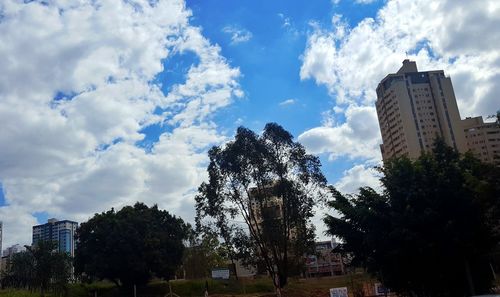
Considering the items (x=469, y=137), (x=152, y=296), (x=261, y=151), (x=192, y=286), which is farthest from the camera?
(x=469, y=137)

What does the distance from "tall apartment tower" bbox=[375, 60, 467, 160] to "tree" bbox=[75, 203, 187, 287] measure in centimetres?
5198

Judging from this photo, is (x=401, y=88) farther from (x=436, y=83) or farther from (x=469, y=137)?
(x=469, y=137)

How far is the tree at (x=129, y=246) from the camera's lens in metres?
42.2

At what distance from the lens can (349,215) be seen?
71.1 feet

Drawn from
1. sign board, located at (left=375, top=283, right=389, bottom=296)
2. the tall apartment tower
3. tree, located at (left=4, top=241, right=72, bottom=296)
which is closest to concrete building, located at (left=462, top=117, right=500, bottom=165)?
the tall apartment tower

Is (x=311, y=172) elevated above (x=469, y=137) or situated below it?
below

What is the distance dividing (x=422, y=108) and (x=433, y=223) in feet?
242

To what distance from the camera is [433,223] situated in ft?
58.5

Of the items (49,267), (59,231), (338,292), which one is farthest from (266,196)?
(59,231)

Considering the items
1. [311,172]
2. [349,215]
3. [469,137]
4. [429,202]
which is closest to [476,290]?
[429,202]

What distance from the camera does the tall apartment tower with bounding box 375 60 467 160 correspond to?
85.5m

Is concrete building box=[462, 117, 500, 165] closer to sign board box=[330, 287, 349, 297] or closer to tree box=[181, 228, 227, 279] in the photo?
tree box=[181, 228, 227, 279]

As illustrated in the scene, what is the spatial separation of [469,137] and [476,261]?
7024cm

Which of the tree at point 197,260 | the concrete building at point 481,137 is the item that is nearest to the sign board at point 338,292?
the tree at point 197,260
